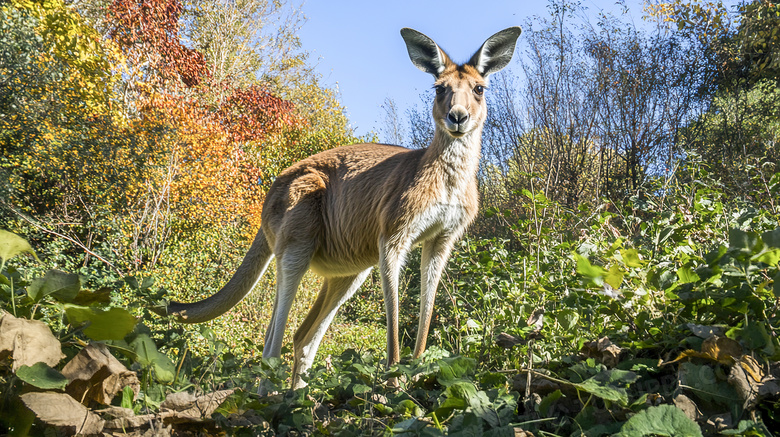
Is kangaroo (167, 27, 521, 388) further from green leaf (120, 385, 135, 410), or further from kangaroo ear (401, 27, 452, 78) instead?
green leaf (120, 385, 135, 410)

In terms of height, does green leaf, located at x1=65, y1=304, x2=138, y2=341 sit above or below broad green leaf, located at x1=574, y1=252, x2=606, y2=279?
below

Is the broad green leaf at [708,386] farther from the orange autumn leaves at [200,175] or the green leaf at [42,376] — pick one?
the orange autumn leaves at [200,175]

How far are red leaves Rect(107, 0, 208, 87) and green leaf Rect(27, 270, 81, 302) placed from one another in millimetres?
15061

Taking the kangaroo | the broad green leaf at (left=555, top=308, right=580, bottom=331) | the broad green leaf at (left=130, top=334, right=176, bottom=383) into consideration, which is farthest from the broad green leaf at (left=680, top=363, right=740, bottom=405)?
the kangaroo

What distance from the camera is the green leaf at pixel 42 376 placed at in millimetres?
1163

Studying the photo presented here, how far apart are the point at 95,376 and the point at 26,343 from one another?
18 cm

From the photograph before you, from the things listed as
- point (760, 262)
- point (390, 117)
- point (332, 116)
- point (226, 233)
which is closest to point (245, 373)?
point (760, 262)

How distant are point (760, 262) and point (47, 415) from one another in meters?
1.88

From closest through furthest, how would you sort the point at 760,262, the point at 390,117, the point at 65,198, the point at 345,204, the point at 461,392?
the point at 461,392, the point at 760,262, the point at 345,204, the point at 65,198, the point at 390,117

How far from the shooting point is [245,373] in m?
1.97

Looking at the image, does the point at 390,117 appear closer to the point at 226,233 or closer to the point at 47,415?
the point at 226,233

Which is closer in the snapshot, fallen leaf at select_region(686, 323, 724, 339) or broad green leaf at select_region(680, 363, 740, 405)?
broad green leaf at select_region(680, 363, 740, 405)

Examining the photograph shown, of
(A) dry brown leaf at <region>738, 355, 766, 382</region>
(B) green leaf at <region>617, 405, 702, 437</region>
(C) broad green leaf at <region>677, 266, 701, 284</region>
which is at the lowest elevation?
(B) green leaf at <region>617, 405, 702, 437</region>

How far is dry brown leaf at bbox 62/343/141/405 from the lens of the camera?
131 cm
